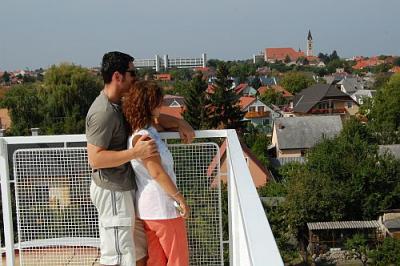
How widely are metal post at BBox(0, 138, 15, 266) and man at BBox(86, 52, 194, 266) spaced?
2.82ft

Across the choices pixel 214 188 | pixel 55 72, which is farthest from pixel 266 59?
pixel 214 188

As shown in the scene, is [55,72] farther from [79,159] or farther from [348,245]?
[79,159]

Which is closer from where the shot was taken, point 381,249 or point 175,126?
point 175,126

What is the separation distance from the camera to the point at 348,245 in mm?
19703

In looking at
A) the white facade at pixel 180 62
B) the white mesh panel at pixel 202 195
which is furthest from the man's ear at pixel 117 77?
the white facade at pixel 180 62

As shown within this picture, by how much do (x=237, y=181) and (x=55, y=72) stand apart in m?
35.4

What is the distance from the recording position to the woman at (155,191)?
2.22 m

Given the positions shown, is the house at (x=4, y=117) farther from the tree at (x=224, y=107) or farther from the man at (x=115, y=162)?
the man at (x=115, y=162)

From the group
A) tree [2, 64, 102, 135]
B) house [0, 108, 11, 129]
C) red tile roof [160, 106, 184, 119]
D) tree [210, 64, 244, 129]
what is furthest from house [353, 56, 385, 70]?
tree [2, 64, 102, 135]

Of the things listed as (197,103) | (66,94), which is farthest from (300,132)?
(66,94)

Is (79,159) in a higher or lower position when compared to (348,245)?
higher

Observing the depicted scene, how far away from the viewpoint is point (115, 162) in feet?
7.27

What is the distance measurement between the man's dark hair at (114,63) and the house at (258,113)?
44.5 meters

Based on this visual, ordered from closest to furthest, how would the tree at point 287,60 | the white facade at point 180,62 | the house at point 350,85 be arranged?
the house at point 350,85, the tree at point 287,60, the white facade at point 180,62
